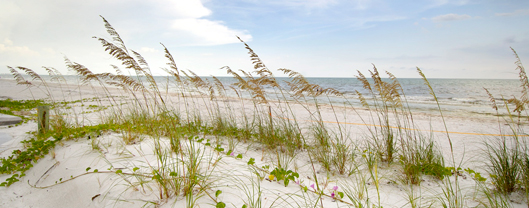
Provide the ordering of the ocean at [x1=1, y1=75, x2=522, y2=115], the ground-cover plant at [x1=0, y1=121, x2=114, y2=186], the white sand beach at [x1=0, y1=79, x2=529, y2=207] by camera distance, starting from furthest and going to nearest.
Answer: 1. the ocean at [x1=1, y1=75, x2=522, y2=115]
2. the ground-cover plant at [x1=0, y1=121, x2=114, y2=186]
3. the white sand beach at [x1=0, y1=79, x2=529, y2=207]

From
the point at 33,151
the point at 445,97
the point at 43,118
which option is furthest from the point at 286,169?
the point at 445,97

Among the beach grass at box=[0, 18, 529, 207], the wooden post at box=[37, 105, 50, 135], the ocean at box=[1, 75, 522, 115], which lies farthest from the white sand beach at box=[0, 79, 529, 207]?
the ocean at box=[1, 75, 522, 115]

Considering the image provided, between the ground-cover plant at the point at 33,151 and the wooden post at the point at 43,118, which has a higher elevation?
the wooden post at the point at 43,118

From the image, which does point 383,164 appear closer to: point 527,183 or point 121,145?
point 527,183

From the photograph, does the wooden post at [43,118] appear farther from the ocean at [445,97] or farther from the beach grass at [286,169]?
the ocean at [445,97]

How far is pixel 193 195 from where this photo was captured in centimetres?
220

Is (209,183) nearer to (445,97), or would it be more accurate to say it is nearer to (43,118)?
(43,118)

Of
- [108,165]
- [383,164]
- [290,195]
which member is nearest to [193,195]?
[290,195]

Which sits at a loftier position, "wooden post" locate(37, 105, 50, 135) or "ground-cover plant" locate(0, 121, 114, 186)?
"wooden post" locate(37, 105, 50, 135)

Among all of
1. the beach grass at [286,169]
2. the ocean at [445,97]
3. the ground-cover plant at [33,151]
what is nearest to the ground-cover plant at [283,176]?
the beach grass at [286,169]

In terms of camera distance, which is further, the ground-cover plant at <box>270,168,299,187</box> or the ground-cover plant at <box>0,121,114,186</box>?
the ground-cover plant at <box>0,121,114,186</box>

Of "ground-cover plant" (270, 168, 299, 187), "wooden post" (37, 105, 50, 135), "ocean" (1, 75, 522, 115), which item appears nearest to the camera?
"ground-cover plant" (270, 168, 299, 187)

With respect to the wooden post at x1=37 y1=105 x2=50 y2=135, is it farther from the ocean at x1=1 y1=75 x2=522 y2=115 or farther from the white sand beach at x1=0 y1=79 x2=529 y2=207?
the ocean at x1=1 y1=75 x2=522 y2=115

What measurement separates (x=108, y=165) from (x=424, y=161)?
4030 millimetres
